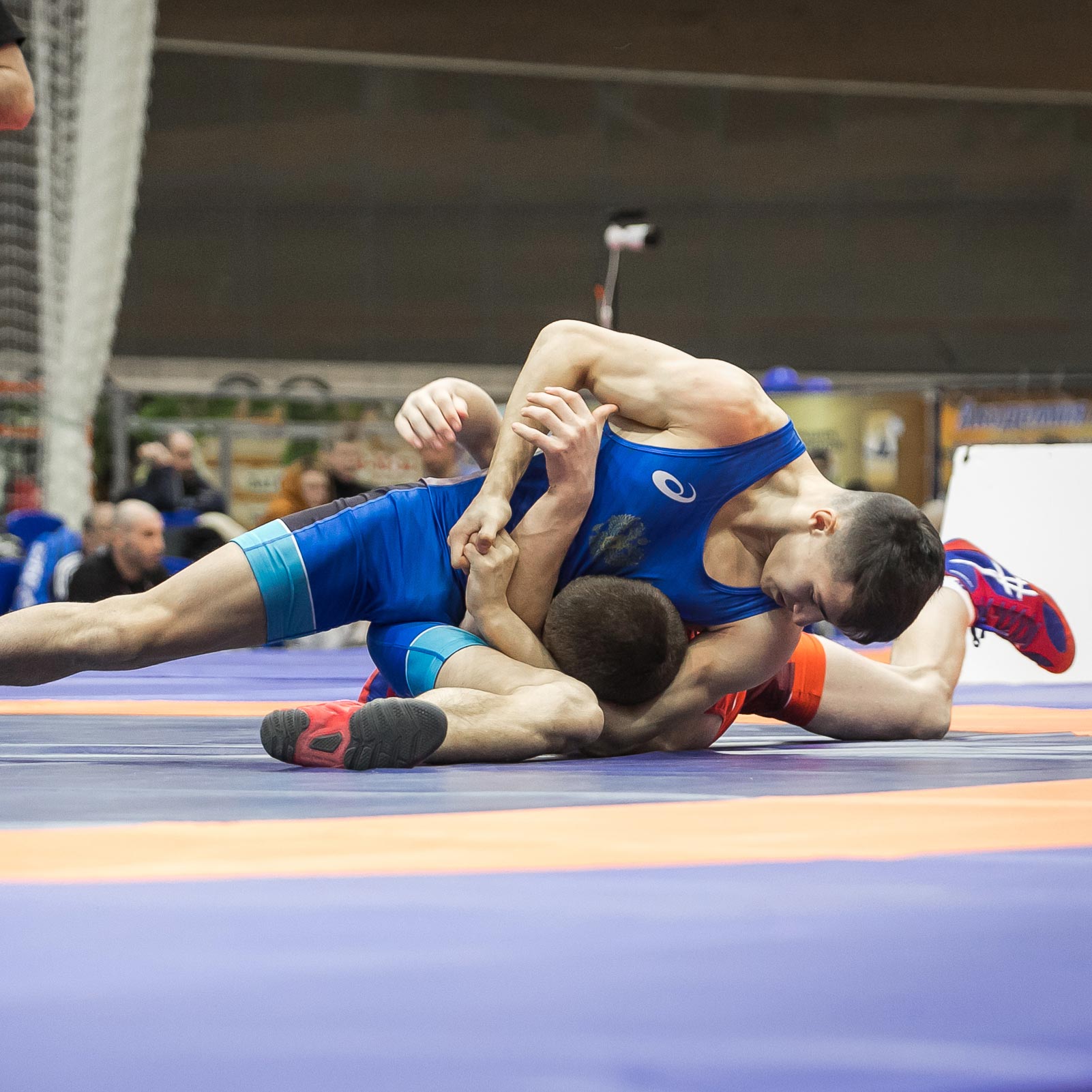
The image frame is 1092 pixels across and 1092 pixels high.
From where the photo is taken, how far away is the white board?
4.34 meters

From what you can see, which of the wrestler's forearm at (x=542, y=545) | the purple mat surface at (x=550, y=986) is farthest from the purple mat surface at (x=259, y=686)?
the purple mat surface at (x=550, y=986)

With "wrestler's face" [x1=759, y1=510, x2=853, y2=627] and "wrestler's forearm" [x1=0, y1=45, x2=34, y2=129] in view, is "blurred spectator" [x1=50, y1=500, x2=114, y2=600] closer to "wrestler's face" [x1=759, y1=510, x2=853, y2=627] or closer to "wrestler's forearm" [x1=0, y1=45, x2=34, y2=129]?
"wrestler's forearm" [x1=0, y1=45, x2=34, y2=129]

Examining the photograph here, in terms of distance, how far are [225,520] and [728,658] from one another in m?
5.30

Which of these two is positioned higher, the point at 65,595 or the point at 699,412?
the point at 699,412

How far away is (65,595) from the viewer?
578cm

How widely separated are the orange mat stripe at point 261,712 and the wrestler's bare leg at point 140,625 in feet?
2.33

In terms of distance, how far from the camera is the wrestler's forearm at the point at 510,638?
240 cm

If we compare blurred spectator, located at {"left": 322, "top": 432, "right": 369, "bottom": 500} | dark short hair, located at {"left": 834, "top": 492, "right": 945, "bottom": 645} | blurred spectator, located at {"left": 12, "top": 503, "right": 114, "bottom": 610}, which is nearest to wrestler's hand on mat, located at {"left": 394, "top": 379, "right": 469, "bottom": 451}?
dark short hair, located at {"left": 834, "top": 492, "right": 945, "bottom": 645}

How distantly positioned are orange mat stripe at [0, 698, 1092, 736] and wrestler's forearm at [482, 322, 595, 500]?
1143 millimetres

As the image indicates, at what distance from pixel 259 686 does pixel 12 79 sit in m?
2.10

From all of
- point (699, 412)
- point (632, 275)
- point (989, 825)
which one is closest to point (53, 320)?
point (699, 412)

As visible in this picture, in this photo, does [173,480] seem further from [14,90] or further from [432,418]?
[432,418]

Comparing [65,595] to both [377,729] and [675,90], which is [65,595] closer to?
[377,729]

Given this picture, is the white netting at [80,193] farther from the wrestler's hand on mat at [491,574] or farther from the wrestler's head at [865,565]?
the wrestler's head at [865,565]
